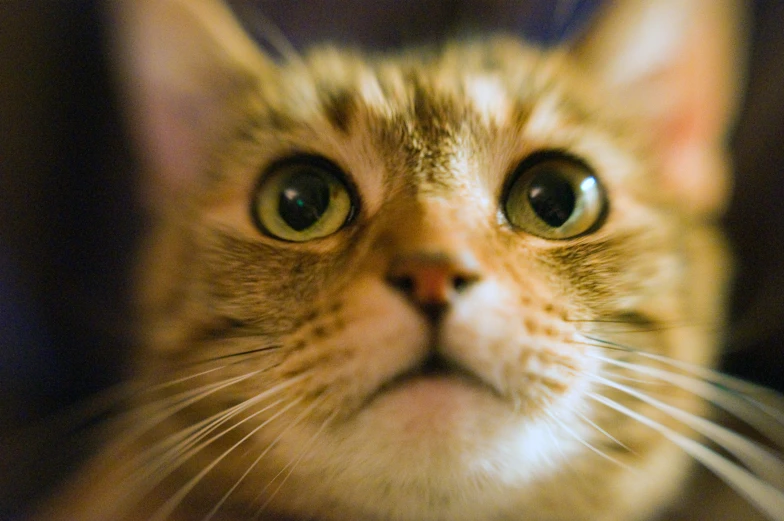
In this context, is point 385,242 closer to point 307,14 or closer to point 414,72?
point 414,72

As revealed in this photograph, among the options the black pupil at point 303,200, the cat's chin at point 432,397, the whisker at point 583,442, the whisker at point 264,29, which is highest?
the whisker at point 264,29

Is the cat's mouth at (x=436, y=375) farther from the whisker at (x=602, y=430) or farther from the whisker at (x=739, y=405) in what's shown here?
the whisker at (x=739, y=405)

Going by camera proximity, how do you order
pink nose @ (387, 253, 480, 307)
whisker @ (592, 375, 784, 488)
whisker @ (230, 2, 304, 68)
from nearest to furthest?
pink nose @ (387, 253, 480, 307)
whisker @ (592, 375, 784, 488)
whisker @ (230, 2, 304, 68)

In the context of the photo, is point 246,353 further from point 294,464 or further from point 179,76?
point 179,76

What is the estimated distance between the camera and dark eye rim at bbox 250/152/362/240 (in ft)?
1.86

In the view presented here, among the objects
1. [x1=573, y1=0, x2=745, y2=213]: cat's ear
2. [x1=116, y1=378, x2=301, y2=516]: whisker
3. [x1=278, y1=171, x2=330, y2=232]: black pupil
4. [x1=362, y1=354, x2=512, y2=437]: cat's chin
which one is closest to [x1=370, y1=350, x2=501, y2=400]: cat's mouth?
[x1=362, y1=354, x2=512, y2=437]: cat's chin

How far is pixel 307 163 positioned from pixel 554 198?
0.87 ft

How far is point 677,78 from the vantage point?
2.14 feet

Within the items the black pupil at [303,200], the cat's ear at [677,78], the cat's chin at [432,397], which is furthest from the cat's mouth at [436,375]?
the cat's ear at [677,78]

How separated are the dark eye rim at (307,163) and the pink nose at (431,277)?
144 mm

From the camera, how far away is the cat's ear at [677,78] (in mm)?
622

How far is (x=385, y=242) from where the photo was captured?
46cm

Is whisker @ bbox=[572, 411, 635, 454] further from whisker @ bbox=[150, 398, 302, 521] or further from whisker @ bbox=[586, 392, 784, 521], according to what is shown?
whisker @ bbox=[150, 398, 302, 521]

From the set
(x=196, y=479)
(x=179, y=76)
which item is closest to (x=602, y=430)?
Result: (x=196, y=479)
